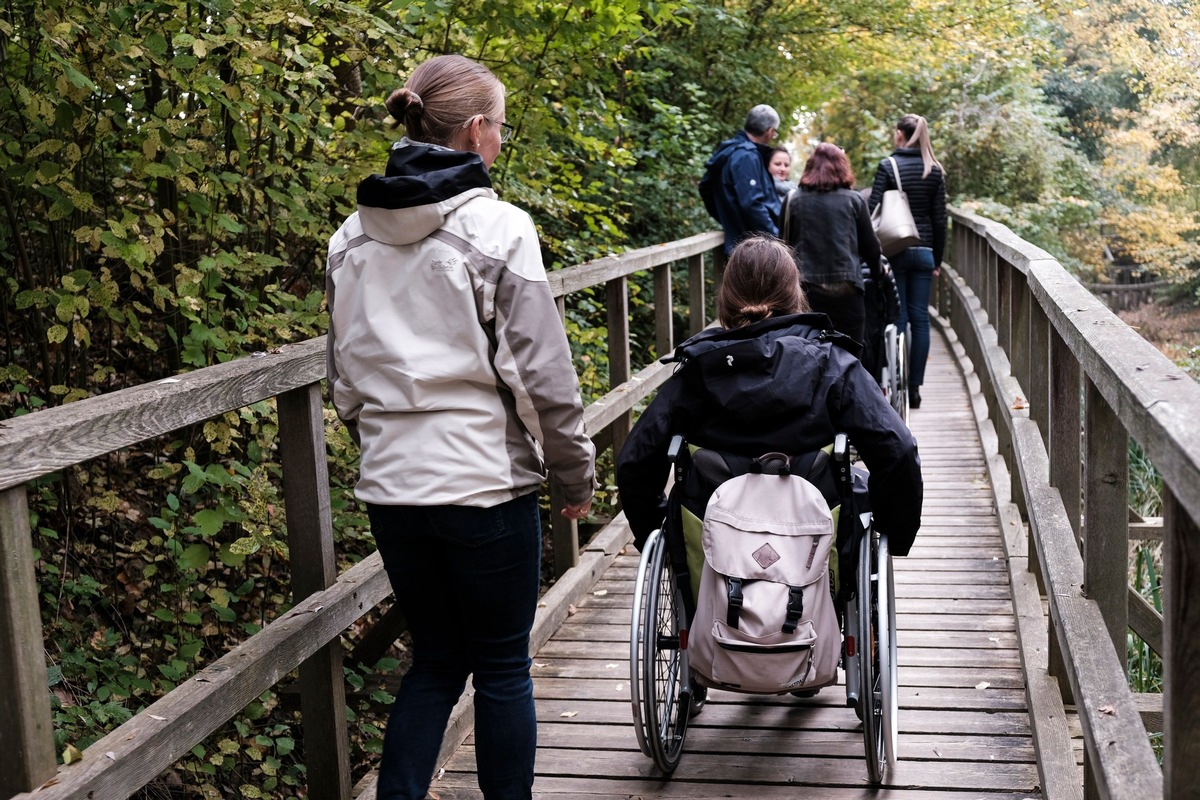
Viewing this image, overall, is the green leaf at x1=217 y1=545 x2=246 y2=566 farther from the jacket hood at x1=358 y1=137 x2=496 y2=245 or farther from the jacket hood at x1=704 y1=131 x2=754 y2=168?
the jacket hood at x1=704 y1=131 x2=754 y2=168

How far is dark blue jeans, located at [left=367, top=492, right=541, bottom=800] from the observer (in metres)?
2.62

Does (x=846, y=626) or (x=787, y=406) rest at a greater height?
(x=787, y=406)

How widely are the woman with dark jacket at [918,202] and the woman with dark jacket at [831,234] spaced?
1704 mm

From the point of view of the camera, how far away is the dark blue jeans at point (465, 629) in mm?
2625

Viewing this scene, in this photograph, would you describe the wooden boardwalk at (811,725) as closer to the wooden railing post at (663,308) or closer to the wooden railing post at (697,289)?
the wooden railing post at (663,308)

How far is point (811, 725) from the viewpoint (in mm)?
3840

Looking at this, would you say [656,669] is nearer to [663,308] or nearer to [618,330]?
[618,330]

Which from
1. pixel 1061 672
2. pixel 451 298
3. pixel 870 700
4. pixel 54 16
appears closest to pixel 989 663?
pixel 1061 672

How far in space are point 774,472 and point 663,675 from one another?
101cm

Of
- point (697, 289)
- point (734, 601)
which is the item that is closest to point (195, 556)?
point (734, 601)

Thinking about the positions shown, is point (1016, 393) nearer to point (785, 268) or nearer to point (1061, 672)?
point (1061, 672)

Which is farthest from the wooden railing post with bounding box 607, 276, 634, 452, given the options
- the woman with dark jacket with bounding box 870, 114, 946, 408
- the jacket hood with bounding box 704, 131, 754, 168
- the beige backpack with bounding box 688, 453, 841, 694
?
the woman with dark jacket with bounding box 870, 114, 946, 408

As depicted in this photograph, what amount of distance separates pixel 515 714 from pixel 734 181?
17.2 ft

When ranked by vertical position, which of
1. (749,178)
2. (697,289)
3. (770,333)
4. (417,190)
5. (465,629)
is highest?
(417,190)
